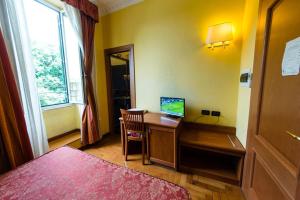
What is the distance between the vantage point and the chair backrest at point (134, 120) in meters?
2.08

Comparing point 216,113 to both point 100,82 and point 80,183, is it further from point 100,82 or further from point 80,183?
point 100,82

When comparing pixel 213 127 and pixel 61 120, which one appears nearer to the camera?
pixel 213 127

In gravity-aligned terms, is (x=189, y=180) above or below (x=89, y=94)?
below

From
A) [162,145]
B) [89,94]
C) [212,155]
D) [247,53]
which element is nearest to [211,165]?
[212,155]

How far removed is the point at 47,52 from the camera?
8.27 ft

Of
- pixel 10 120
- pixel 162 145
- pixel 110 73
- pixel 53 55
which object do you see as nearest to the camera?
pixel 10 120

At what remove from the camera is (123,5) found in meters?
2.74

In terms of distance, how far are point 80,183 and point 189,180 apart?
4.71 ft

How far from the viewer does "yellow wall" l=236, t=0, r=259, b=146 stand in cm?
154

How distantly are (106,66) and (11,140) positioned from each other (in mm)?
2111

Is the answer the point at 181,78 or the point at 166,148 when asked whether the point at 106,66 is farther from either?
the point at 166,148

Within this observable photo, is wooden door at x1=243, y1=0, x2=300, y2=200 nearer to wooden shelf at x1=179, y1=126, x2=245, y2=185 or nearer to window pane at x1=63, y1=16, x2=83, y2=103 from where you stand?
wooden shelf at x1=179, y1=126, x2=245, y2=185

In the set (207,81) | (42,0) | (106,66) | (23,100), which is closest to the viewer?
(23,100)

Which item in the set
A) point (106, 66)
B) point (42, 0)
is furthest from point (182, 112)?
point (42, 0)
